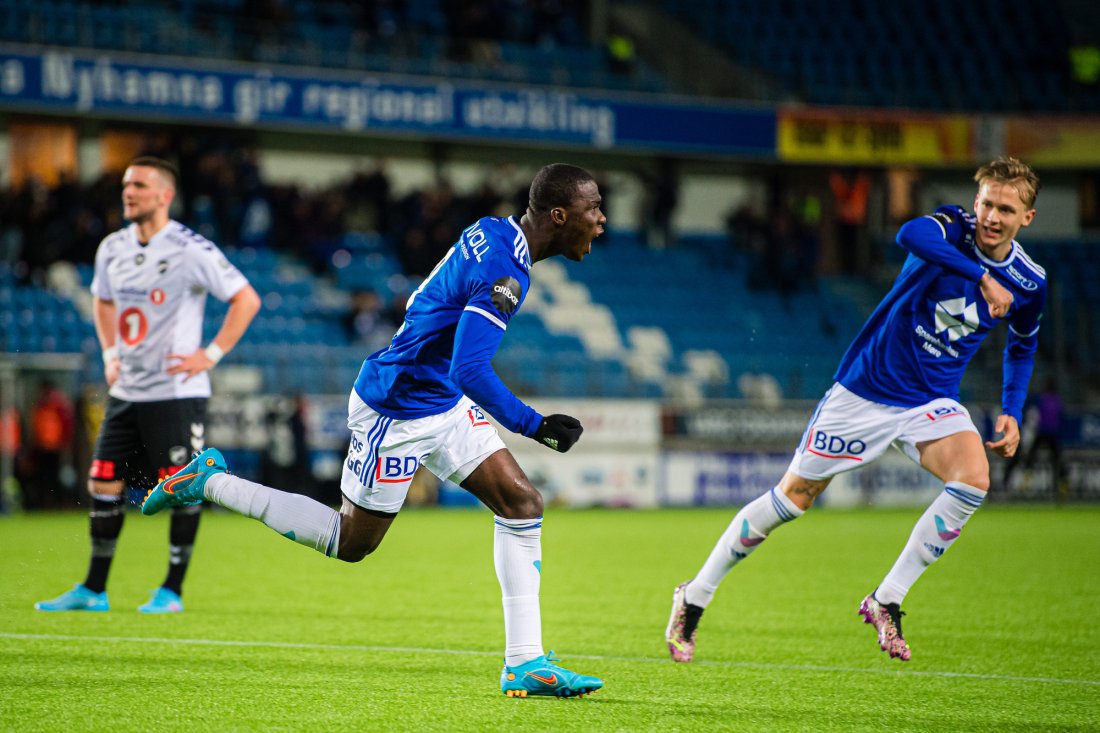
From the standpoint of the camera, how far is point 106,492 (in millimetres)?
7812

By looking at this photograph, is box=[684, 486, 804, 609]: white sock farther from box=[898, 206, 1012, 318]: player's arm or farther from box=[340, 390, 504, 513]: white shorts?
box=[340, 390, 504, 513]: white shorts

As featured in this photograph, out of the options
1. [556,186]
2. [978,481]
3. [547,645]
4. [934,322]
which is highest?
[556,186]

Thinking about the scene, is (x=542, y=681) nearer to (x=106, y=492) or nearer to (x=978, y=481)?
(x=978, y=481)

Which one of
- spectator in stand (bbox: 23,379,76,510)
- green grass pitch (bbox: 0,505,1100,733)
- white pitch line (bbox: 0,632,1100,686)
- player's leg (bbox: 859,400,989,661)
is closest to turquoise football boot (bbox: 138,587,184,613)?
green grass pitch (bbox: 0,505,1100,733)

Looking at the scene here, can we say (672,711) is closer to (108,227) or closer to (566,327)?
(108,227)

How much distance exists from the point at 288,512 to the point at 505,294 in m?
1.38

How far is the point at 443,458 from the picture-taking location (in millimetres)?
5418

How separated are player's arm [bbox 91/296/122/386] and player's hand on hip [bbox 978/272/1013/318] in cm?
475

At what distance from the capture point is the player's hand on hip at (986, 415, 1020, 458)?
253 inches

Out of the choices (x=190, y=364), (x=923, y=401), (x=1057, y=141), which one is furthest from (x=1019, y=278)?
(x=1057, y=141)

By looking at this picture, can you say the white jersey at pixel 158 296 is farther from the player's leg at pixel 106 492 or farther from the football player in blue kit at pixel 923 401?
the football player in blue kit at pixel 923 401

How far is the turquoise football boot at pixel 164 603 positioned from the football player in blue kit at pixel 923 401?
3.05m

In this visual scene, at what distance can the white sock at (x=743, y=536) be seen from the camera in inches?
255

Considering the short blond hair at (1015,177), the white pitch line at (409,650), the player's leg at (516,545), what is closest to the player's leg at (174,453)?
the white pitch line at (409,650)
